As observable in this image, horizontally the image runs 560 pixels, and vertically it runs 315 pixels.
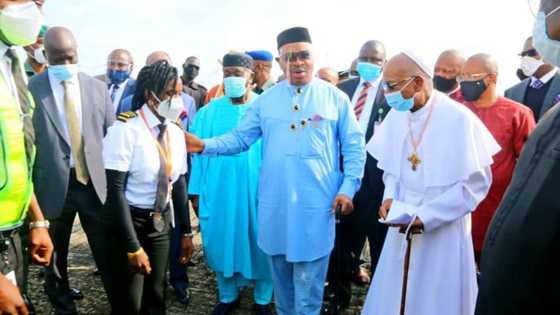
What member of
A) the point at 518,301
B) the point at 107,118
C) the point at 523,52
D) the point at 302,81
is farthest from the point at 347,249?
the point at 518,301

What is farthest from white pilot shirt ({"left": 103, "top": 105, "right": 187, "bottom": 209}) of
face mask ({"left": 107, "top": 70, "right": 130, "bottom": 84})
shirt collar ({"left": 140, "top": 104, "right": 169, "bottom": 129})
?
face mask ({"left": 107, "top": 70, "right": 130, "bottom": 84})

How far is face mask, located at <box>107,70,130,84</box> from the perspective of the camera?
18.3 feet

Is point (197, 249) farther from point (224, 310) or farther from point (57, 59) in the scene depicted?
point (57, 59)

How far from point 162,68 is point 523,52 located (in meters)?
4.11

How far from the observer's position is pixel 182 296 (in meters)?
4.45

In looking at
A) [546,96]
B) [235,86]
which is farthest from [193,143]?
[546,96]

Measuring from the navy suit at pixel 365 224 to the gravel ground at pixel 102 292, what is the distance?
31 centimetres

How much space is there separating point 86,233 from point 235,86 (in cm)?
189

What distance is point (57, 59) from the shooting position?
12.3 ft

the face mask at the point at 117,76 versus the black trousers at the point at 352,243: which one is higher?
the face mask at the point at 117,76

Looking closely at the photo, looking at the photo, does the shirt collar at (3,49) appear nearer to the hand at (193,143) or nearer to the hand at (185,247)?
the hand at (193,143)

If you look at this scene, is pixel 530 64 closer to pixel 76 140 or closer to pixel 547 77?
pixel 547 77

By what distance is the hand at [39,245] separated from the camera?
233 cm

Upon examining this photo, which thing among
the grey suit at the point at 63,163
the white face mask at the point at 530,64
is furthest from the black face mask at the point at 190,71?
the white face mask at the point at 530,64
